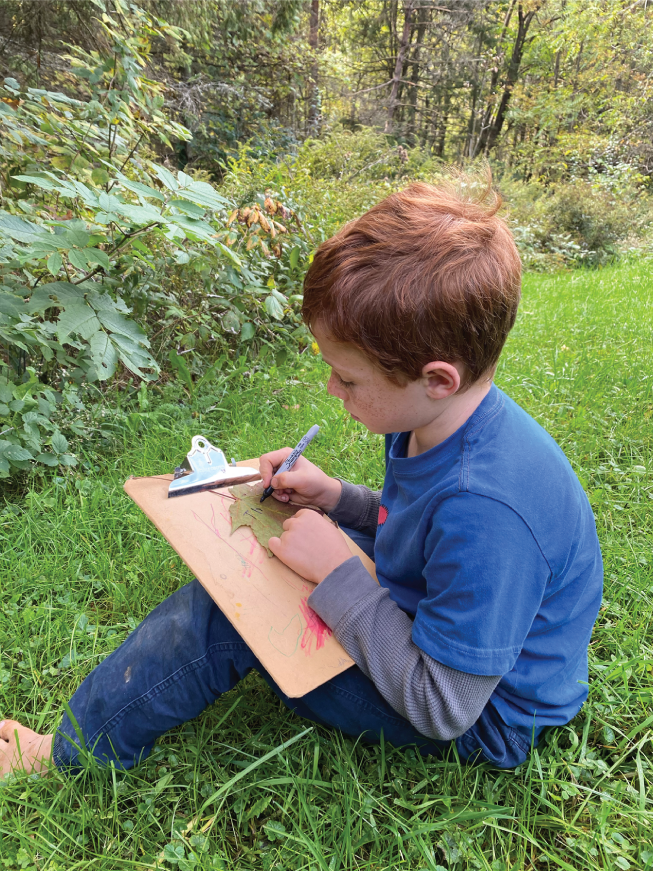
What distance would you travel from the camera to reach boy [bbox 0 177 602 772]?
88cm

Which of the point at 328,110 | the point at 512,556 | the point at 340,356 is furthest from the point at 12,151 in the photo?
the point at 328,110

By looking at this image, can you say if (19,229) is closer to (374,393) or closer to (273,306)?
(273,306)

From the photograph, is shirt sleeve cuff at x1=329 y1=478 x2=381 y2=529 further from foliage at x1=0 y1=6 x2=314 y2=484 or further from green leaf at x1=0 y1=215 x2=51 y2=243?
green leaf at x1=0 y1=215 x2=51 y2=243

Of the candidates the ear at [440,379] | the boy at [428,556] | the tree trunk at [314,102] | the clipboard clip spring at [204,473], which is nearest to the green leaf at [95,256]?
the clipboard clip spring at [204,473]

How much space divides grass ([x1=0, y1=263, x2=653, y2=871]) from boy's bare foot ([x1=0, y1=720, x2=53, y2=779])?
0.05 meters

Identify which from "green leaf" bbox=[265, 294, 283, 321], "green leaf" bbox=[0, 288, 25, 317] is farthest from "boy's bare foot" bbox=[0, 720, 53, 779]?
"green leaf" bbox=[265, 294, 283, 321]

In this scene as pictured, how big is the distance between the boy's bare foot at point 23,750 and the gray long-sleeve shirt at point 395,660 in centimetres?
77

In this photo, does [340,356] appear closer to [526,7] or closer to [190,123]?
[190,123]

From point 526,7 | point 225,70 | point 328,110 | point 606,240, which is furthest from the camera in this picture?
point 526,7

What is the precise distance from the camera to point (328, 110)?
12.3m

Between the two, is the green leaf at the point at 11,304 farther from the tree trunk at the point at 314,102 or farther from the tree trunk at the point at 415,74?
the tree trunk at the point at 415,74

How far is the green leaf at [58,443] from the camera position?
2.09m

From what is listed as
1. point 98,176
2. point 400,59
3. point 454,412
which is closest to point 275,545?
point 454,412

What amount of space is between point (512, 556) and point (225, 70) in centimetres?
1031
